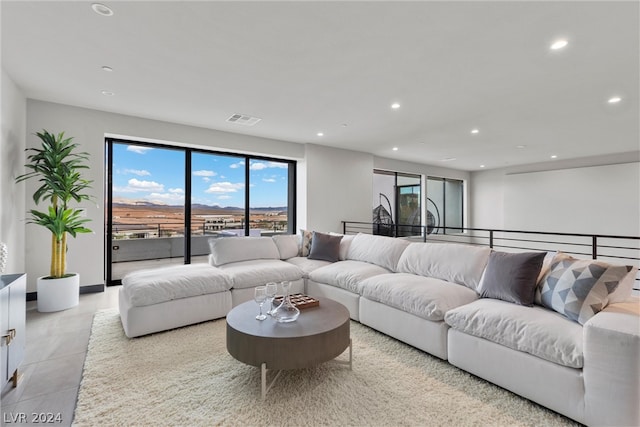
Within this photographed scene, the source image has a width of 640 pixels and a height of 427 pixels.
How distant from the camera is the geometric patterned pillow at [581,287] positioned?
190 centimetres

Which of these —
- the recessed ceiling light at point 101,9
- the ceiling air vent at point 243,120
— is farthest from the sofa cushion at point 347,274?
the recessed ceiling light at point 101,9

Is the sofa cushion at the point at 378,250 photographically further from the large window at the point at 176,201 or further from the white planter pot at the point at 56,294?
the white planter pot at the point at 56,294

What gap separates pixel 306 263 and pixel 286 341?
2.31 meters

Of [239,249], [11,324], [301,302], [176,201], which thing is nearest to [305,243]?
[239,249]

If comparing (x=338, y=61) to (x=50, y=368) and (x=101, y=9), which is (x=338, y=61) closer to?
(x=101, y=9)

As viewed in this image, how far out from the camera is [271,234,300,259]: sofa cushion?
4484mm

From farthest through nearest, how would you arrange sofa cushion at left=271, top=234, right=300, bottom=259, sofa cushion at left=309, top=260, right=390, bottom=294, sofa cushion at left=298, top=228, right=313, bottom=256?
sofa cushion at left=298, top=228, right=313, bottom=256
sofa cushion at left=271, top=234, right=300, bottom=259
sofa cushion at left=309, top=260, right=390, bottom=294

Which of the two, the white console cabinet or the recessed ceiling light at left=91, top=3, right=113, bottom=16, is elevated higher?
the recessed ceiling light at left=91, top=3, right=113, bottom=16

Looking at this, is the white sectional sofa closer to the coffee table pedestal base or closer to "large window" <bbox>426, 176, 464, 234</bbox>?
the coffee table pedestal base

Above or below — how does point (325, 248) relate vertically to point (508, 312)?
above

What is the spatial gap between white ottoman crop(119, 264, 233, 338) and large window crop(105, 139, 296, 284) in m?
2.00

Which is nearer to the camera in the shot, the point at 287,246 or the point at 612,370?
the point at 612,370

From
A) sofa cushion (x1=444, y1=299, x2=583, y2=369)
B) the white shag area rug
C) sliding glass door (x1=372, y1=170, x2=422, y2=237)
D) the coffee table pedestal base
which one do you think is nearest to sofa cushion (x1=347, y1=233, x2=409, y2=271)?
the white shag area rug

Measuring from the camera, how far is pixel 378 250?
3.87m
